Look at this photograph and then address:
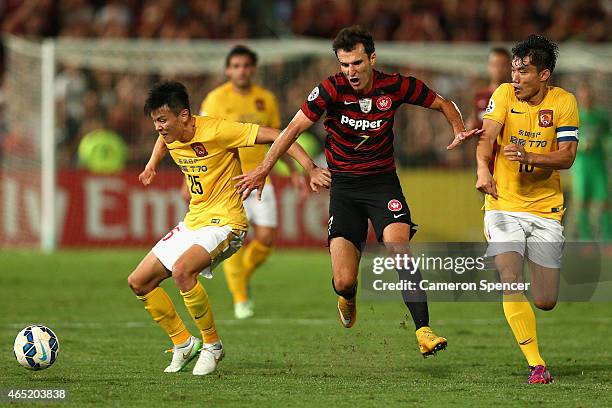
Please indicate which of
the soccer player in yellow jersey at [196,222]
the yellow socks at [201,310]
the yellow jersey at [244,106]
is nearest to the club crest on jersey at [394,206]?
the soccer player in yellow jersey at [196,222]

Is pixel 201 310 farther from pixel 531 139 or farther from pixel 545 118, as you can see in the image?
pixel 545 118

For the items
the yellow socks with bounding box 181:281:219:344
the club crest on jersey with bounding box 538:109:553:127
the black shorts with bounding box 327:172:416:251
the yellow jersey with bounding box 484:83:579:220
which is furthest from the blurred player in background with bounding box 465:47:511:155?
the yellow socks with bounding box 181:281:219:344

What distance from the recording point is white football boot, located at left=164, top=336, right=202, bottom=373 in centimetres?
845

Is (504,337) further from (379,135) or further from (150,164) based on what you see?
(150,164)

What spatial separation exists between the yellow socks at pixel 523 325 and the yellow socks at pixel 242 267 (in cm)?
447

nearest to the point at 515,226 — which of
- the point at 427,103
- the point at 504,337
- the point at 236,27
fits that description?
the point at 427,103

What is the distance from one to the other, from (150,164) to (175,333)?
4.40ft

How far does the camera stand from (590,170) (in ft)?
61.4

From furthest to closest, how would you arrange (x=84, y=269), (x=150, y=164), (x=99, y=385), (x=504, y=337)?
(x=84, y=269)
(x=504, y=337)
(x=150, y=164)
(x=99, y=385)

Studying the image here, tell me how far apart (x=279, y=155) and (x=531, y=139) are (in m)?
1.78

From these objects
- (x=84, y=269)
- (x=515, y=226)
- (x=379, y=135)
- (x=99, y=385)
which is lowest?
(x=84, y=269)

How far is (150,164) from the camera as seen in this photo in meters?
8.97

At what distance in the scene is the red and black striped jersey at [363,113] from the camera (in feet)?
27.8

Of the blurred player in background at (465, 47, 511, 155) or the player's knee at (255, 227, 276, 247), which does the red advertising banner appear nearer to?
the player's knee at (255, 227, 276, 247)
